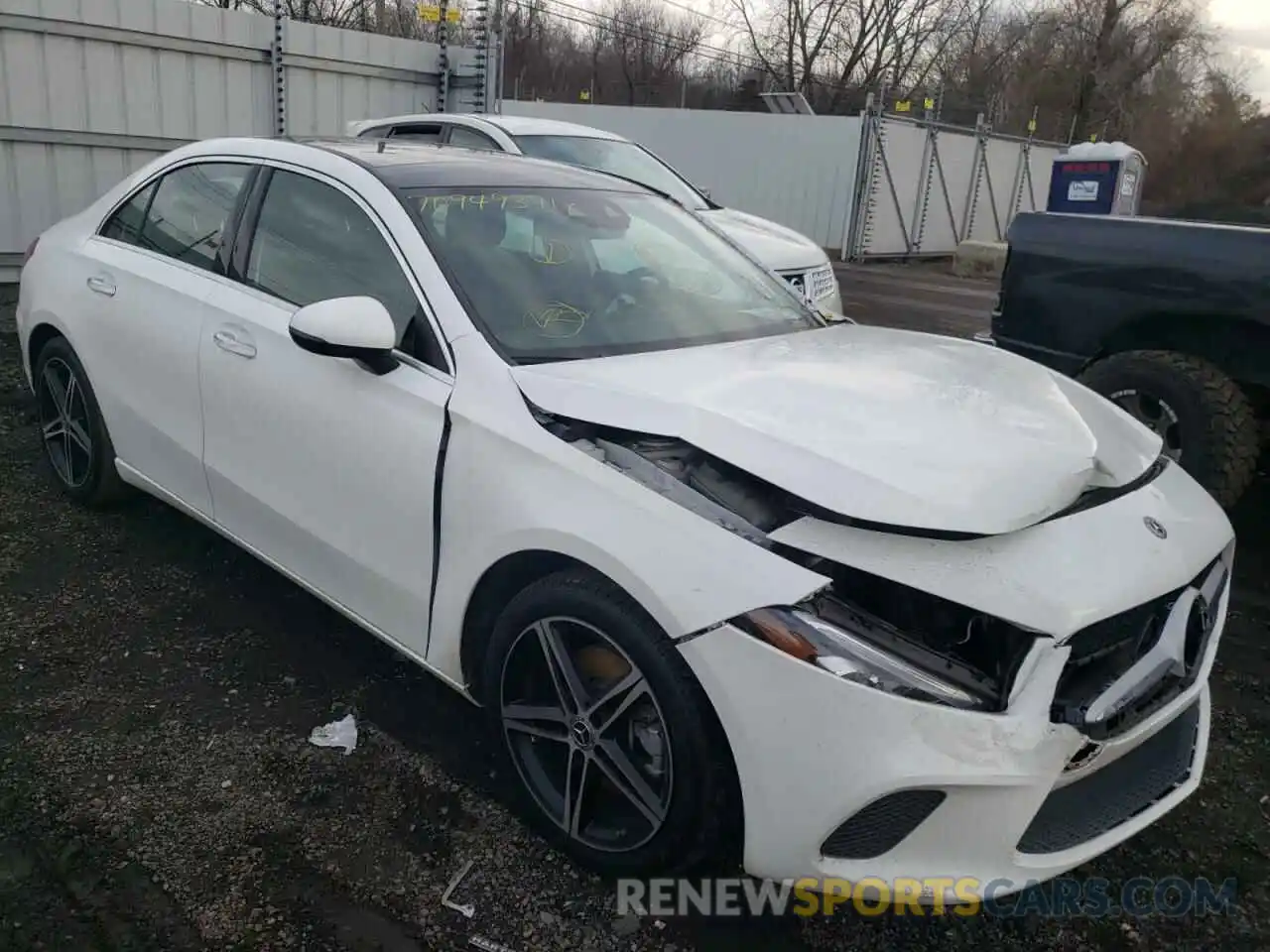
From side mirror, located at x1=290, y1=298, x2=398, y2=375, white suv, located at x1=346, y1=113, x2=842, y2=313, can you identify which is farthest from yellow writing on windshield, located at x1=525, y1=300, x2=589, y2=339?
white suv, located at x1=346, y1=113, x2=842, y2=313

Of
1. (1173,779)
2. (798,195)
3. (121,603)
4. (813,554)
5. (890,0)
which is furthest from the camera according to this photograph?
(890,0)

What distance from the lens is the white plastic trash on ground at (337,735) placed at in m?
3.00

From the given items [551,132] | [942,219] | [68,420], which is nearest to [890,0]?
[942,219]

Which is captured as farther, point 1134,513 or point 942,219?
point 942,219

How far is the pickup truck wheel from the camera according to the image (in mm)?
4586

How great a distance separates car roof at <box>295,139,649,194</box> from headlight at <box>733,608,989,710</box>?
6.09 feet

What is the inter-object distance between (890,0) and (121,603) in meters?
43.7

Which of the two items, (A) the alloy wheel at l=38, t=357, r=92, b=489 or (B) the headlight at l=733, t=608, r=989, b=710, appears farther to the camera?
(A) the alloy wheel at l=38, t=357, r=92, b=489

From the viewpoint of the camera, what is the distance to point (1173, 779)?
242 centimetres

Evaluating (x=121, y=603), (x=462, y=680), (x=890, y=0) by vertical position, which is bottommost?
(x=121, y=603)

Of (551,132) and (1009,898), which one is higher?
(551,132)

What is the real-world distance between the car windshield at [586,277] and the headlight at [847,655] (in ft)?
3.47

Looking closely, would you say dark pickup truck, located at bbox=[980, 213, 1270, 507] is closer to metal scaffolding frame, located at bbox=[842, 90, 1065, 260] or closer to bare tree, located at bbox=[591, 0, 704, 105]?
metal scaffolding frame, located at bbox=[842, 90, 1065, 260]

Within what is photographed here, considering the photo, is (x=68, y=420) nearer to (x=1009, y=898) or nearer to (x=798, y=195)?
(x=1009, y=898)
